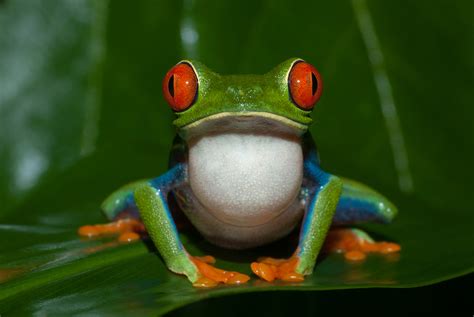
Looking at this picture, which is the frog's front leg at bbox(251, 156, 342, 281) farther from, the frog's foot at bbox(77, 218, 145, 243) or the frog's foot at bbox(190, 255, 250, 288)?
the frog's foot at bbox(77, 218, 145, 243)

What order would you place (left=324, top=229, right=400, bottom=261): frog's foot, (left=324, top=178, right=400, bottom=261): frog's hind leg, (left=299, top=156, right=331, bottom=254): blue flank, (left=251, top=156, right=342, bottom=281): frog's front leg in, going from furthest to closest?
(left=324, top=178, right=400, bottom=261): frog's hind leg → (left=324, top=229, right=400, bottom=261): frog's foot → (left=299, top=156, right=331, bottom=254): blue flank → (left=251, top=156, right=342, bottom=281): frog's front leg

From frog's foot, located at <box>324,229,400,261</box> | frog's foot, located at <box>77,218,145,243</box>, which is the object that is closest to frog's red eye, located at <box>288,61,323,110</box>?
frog's foot, located at <box>324,229,400,261</box>

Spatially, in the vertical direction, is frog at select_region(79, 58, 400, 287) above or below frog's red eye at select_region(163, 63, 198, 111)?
below

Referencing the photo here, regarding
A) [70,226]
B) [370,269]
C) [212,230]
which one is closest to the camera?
[370,269]

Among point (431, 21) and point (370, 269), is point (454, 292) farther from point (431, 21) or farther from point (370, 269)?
point (431, 21)

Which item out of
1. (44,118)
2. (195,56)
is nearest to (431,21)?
(195,56)

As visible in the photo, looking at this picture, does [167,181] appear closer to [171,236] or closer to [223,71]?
[171,236]

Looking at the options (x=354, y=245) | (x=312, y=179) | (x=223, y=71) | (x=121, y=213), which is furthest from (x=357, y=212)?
(x=223, y=71)
